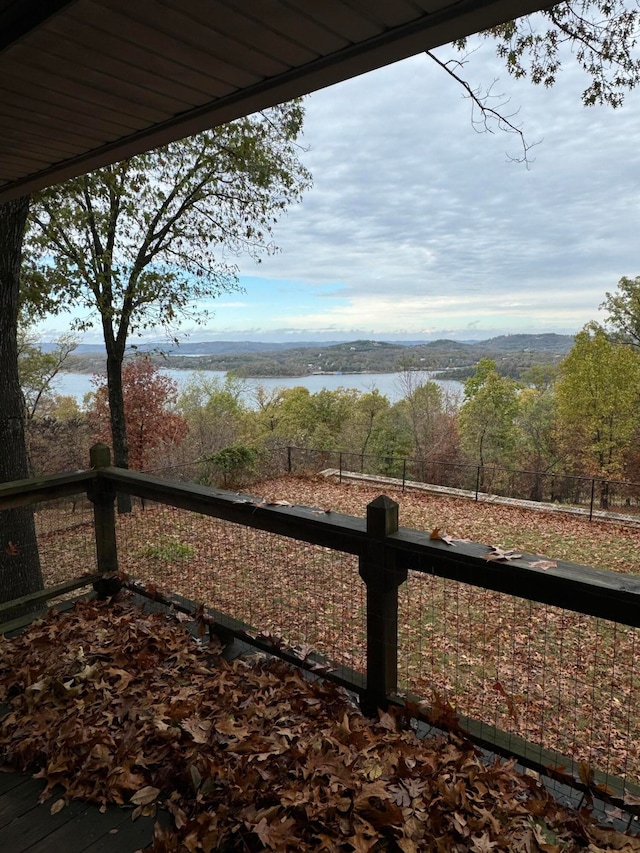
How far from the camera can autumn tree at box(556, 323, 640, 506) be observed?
1634cm

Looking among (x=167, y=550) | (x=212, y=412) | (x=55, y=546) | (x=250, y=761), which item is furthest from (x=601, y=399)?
(x=250, y=761)

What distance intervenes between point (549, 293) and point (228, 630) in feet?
104

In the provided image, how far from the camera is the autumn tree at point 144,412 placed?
11.8 m

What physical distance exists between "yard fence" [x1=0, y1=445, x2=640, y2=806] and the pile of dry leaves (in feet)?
0.52

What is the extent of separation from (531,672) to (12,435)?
4.96 meters

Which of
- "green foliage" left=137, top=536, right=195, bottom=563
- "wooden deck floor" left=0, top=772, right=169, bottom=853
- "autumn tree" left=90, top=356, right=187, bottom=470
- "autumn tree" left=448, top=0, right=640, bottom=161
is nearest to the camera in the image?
"wooden deck floor" left=0, top=772, right=169, bottom=853

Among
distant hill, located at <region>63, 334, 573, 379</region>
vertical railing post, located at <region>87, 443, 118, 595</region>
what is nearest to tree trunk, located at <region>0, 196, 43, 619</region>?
vertical railing post, located at <region>87, 443, 118, 595</region>

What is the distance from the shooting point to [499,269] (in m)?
36.3

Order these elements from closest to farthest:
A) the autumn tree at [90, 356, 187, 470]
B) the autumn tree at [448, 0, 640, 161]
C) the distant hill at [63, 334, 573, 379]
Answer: the autumn tree at [448, 0, 640, 161]
the autumn tree at [90, 356, 187, 470]
the distant hill at [63, 334, 573, 379]

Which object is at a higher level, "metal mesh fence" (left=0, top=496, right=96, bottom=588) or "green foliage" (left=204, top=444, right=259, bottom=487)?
"metal mesh fence" (left=0, top=496, right=96, bottom=588)

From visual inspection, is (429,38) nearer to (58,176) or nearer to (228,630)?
(58,176)

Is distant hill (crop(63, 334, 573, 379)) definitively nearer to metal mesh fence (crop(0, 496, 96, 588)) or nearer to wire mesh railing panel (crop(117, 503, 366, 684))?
wire mesh railing panel (crop(117, 503, 366, 684))

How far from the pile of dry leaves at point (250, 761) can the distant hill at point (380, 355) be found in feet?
53.4

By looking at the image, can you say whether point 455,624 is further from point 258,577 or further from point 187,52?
point 187,52
